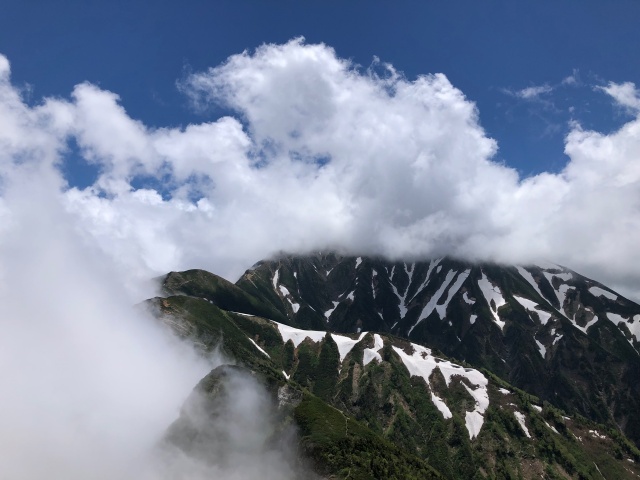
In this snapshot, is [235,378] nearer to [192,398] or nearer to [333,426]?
[192,398]

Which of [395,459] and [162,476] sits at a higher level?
[395,459]

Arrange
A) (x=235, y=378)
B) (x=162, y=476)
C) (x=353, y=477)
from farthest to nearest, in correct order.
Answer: (x=235, y=378)
(x=162, y=476)
(x=353, y=477)

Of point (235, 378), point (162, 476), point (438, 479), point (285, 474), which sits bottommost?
point (162, 476)

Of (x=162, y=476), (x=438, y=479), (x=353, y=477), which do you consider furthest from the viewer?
(x=438, y=479)

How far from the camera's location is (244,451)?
534ft

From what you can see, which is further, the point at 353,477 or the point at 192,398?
the point at 192,398

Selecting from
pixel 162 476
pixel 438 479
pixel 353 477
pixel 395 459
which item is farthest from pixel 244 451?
pixel 438 479

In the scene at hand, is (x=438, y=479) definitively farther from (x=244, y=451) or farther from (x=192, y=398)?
(x=192, y=398)

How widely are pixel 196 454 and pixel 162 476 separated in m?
13.2

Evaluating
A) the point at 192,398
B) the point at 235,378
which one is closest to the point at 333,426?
the point at 235,378

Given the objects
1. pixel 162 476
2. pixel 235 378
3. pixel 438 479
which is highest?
pixel 235 378

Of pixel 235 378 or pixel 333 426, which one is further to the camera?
pixel 235 378

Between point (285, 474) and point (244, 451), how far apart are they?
765 inches

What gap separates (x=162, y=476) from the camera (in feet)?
532
